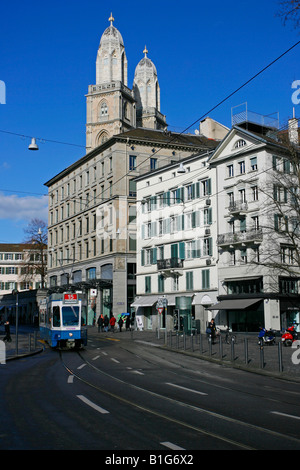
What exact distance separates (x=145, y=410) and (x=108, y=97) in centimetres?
7885

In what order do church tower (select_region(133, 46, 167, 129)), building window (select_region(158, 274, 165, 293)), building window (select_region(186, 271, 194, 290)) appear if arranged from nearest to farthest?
building window (select_region(186, 271, 194, 290)) < building window (select_region(158, 274, 165, 293)) < church tower (select_region(133, 46, 167, 129))

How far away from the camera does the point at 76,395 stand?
12664 millimetres

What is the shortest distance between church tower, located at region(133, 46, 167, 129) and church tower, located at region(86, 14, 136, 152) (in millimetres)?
10232

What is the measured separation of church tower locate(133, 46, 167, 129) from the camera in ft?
322

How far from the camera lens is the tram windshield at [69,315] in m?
29.8

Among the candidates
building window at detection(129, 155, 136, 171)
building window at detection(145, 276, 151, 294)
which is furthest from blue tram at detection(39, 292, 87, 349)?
building window at detection(129, 155, 136, 171)

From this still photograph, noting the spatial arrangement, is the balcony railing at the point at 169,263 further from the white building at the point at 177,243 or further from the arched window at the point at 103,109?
the arched window at the point at 103,109

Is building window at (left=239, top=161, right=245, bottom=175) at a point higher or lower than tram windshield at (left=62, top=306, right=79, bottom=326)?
higher

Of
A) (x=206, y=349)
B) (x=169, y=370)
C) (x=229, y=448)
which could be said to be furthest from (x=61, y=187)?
(x=229, y=448)

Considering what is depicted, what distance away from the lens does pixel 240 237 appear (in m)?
42.6

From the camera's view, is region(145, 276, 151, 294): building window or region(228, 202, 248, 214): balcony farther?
region(145, 276, 151, 294): building window

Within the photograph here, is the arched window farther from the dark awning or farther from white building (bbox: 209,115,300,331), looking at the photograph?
the dark awning

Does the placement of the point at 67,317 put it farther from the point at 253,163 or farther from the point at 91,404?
the point at 253,163
